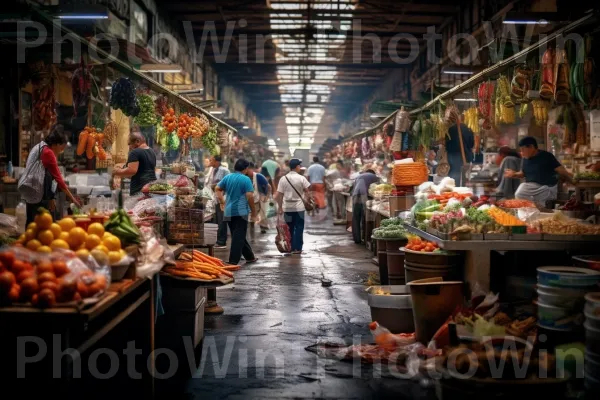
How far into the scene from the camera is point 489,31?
15125 millimetres

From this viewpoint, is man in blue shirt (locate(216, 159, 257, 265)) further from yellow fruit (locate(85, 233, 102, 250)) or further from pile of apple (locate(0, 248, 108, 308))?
pile of apple (locate(0, 248, 108, 308))

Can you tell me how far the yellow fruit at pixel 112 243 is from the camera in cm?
415

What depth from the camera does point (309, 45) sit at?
21.9 m

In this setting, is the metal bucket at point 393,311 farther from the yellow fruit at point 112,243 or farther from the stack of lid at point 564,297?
the yellow fruit at point 112,243

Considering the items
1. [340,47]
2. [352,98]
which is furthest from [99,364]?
[352,98]

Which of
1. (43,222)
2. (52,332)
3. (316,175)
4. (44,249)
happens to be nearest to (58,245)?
(44,249)

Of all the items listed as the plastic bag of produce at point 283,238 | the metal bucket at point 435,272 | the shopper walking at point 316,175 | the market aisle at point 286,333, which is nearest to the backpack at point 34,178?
the market aisle at point 286,333

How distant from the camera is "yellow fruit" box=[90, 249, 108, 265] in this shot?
395cm

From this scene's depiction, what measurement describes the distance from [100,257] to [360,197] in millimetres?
10860

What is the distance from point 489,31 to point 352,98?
22.2 metres

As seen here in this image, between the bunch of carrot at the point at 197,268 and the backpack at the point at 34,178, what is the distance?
2.76m

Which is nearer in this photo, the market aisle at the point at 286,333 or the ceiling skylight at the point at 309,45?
the market aisle at the point at 286,333

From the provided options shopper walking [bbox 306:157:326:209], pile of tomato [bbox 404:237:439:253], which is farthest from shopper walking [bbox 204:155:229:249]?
pile of tomato [bbox 404:237:439:253]

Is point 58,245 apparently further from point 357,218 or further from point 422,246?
point 357,218
